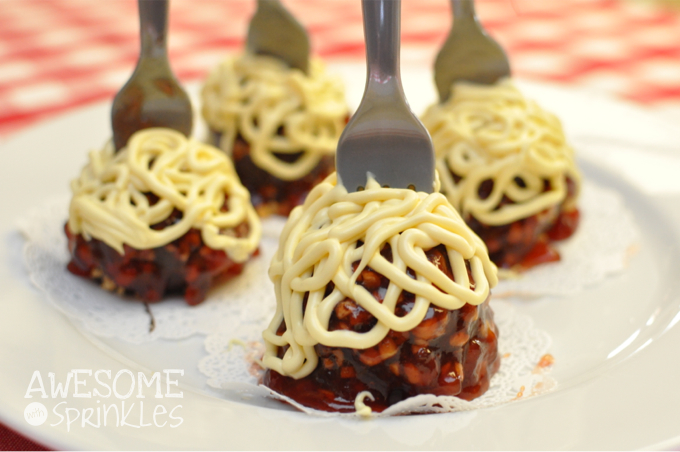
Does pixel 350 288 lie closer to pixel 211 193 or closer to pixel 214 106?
pixel 211 193

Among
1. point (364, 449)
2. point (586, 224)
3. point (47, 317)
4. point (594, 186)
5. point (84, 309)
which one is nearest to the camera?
point (364, 449)

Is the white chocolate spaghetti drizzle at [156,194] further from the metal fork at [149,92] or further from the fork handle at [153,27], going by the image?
the fork handle at [153,27]

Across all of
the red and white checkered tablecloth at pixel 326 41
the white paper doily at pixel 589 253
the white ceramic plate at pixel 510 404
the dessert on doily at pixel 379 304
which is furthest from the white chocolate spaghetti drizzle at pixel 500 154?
the red and white checkered tablecloth at pixel 326 41

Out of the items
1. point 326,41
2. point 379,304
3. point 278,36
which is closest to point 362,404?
point 379,304

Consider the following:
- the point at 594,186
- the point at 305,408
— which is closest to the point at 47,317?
the point at 305,408

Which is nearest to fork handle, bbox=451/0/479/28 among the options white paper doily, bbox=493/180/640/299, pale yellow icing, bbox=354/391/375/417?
white paper doily, bbox=493/180/640/299

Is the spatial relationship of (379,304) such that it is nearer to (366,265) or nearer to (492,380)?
(366,265)

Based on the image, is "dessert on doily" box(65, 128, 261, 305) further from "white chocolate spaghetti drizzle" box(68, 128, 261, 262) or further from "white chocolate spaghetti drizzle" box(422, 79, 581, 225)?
"white chocolate spaghetti drizzle" box(422, 79, 581, 225)
